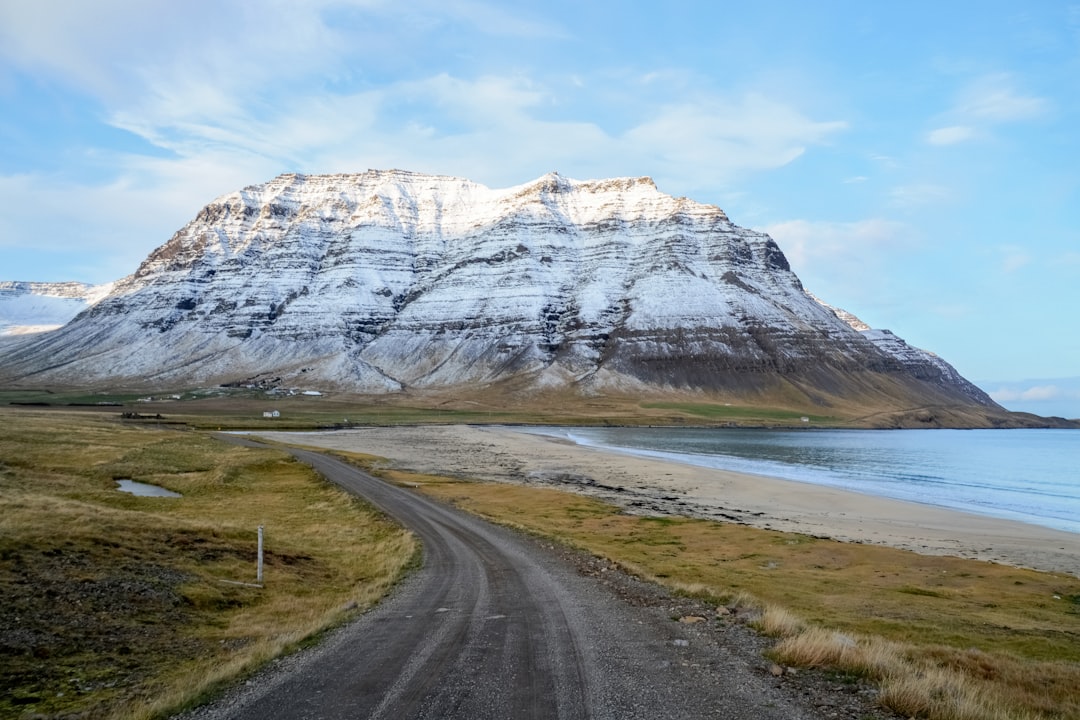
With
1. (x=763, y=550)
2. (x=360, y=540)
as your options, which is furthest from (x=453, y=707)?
(x=763, y=550)

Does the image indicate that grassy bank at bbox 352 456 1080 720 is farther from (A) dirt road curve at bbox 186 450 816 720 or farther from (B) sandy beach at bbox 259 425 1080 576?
(B) sandy beach at bbox 259 425 1080 576

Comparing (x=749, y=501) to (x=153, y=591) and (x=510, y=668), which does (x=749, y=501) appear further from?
(x=153, y=591)

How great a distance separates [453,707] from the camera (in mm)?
10430

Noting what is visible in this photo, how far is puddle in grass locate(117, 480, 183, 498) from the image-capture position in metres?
41.8

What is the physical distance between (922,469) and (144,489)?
3331 inches

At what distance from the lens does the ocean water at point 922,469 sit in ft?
181

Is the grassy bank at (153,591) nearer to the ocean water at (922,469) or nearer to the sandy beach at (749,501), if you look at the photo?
the sandy beach at (749,501)

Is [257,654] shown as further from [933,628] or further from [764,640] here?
[933,628]

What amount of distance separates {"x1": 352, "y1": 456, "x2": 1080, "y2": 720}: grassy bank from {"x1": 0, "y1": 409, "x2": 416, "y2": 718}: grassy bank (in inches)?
382

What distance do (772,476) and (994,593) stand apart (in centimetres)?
4793

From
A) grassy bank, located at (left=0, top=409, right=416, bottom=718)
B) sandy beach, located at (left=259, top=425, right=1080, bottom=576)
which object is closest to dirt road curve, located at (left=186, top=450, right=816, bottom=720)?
→ grassy bank, located at (left=0, top=409, right=416, bottom=718)

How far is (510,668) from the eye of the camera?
1230cm

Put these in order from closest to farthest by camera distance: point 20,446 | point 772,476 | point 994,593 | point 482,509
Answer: point 994,593 < point 482,509 < point 20,446 < point 772,476

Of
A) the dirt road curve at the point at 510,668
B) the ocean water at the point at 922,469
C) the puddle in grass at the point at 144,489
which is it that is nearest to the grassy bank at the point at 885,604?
the dirt road curve at the point at 510,668
